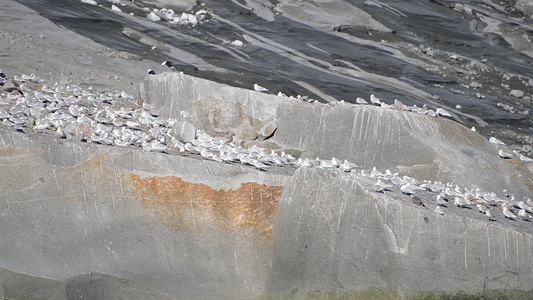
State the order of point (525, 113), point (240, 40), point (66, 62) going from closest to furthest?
point (66, 62) → point (525, 113) → point (240, 40)

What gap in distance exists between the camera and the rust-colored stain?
134 inches

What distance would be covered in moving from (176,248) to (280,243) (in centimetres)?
66

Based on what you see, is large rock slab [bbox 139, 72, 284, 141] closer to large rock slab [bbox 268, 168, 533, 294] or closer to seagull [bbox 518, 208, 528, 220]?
large rock slab [bbox 268, 168, 533, 294]

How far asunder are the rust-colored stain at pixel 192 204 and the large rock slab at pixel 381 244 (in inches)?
8.6

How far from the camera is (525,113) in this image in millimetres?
7660

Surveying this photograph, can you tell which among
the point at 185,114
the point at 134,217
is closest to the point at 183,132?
the point at 185,114

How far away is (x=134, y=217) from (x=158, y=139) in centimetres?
85

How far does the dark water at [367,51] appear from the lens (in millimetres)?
7555

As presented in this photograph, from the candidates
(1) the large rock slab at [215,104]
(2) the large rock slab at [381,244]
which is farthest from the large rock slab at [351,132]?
(2) the large rock slab at [381,244]

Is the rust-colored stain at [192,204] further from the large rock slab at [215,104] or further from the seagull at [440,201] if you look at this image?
the large rock slab at [215,104]

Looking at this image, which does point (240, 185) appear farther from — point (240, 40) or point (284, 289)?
point (240, 40)

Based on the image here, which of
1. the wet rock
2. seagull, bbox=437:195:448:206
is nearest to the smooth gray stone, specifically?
seagull, bbox=437:195:448:206

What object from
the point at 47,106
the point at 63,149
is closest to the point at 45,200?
the point at 63,149

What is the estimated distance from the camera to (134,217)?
3.44 meters
